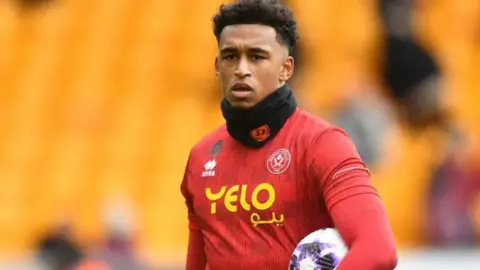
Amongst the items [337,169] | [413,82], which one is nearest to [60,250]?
[413,82]

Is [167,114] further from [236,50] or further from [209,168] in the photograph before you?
[236,50]

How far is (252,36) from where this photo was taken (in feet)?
15.9

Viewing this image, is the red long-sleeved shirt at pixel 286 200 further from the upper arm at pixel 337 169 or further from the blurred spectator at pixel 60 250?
the blurred spectator at pixel 60 250

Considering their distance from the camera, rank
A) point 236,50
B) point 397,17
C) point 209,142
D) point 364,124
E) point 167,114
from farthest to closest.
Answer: point 397,17, point 167,114, point 364,124, point 209,142, point 236,50

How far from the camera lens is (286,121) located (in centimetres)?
492

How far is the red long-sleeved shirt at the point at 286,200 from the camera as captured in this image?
4.53 meters

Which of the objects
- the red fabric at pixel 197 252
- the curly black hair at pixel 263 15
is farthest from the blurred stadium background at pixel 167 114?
the curly black hair at pixel 263 15

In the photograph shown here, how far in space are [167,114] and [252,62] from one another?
27.2ft

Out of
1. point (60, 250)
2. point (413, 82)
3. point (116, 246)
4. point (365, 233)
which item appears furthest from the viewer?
point (413, 82)

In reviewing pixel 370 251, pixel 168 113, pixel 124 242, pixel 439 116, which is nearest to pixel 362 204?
pixel 370 251

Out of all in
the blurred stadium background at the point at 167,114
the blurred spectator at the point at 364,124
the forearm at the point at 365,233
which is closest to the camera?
the forearm at the point at 365,233

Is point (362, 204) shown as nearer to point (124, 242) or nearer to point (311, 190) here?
point (311, 190)

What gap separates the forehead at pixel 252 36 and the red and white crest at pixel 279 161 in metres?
0.35

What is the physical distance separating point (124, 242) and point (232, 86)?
6.13m
